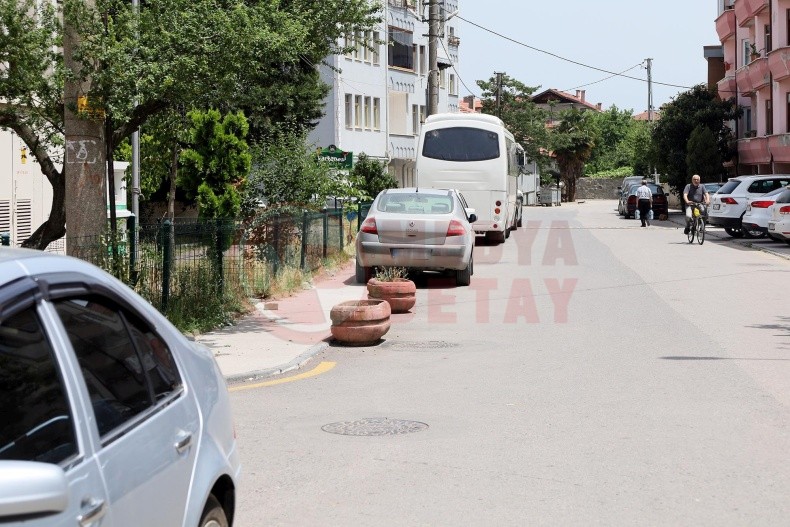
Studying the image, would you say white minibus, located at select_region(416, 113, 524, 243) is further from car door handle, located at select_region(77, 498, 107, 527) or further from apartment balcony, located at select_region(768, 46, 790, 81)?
car door handle, located at select_region(77, 498, 107, 527)

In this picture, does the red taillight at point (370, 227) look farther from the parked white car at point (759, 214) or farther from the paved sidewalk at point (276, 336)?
the parked white car at point (759, 214)

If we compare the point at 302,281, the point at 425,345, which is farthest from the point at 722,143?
the point at 425,345

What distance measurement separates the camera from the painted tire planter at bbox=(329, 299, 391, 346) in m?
13.1

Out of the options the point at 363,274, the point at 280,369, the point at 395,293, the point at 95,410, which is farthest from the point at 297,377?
the point at 363,274

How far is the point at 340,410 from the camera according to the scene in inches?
370

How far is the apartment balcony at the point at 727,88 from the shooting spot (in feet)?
190

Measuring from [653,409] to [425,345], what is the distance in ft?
14.6

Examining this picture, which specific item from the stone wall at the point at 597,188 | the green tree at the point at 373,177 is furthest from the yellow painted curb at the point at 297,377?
the stone wall at the point at 597,188

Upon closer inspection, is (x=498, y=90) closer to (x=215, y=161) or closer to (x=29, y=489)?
(x=215, y=161)

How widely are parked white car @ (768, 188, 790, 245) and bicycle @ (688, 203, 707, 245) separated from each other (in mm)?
1883

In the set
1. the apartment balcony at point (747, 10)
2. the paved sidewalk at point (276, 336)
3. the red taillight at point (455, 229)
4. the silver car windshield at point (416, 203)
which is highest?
the apartment balcony at point (747, 10)

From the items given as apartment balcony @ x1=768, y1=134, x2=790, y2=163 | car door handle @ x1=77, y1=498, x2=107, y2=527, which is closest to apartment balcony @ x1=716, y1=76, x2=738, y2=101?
apartment balcony @ x1=768, y1=134, x2=790, y2=163

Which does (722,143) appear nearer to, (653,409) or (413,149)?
(413,149)

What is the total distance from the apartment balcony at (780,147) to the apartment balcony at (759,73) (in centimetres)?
280
